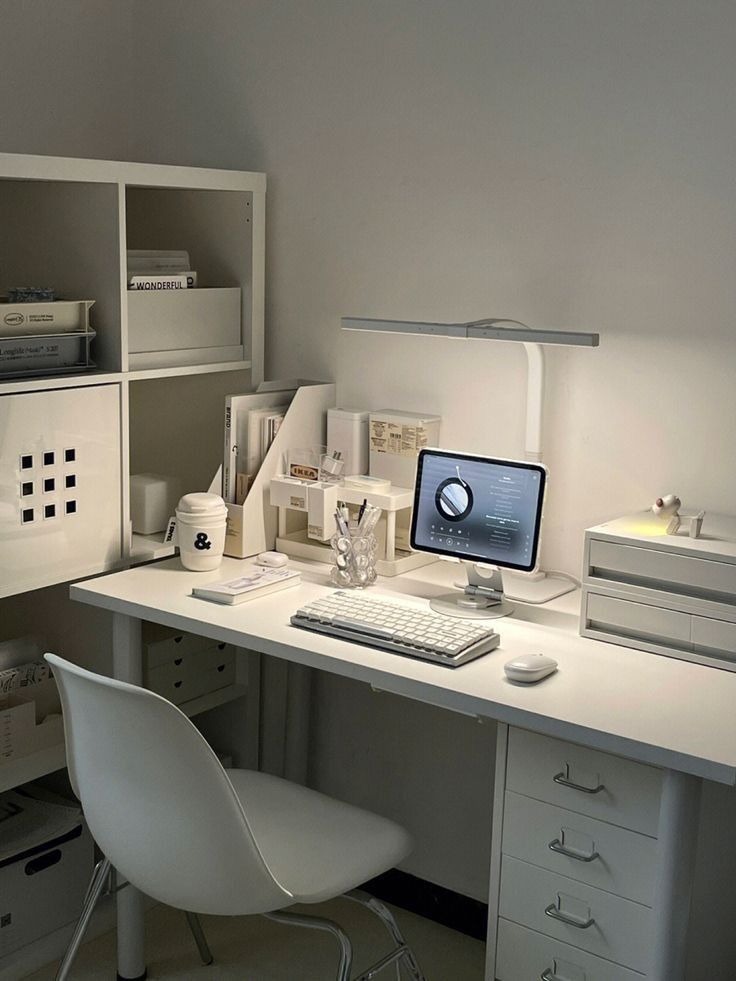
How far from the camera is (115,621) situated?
7.47ft

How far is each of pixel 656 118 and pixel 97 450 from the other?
1.25m

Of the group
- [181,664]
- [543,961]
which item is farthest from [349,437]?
[543,961]

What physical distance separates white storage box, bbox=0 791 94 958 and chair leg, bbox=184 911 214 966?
27 centimetres

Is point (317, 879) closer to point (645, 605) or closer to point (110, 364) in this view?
point (645, 605)

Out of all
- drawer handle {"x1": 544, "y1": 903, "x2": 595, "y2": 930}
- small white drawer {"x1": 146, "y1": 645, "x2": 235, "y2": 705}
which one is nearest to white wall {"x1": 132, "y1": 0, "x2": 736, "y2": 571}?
small white drawer {"x1": 146, "y1": 645, "x2": 235, "y2": 705}

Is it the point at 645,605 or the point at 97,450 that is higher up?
the point at 97,450

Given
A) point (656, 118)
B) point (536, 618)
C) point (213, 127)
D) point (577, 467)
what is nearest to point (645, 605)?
point (536, 618)

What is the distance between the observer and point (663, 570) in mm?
1981

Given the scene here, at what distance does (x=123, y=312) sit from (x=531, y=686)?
1.13 meters

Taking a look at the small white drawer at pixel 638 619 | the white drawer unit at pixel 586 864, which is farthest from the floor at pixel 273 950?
the small white drawer at pixel 638 619

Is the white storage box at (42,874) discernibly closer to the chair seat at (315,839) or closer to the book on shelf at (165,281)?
the chair seat at (315,839)

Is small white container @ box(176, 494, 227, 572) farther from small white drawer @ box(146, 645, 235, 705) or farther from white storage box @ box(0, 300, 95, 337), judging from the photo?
white storage box @ box(0, 300, 95, 337)

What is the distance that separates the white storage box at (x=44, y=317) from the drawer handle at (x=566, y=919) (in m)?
1.38

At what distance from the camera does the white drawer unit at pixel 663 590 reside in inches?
75.9
